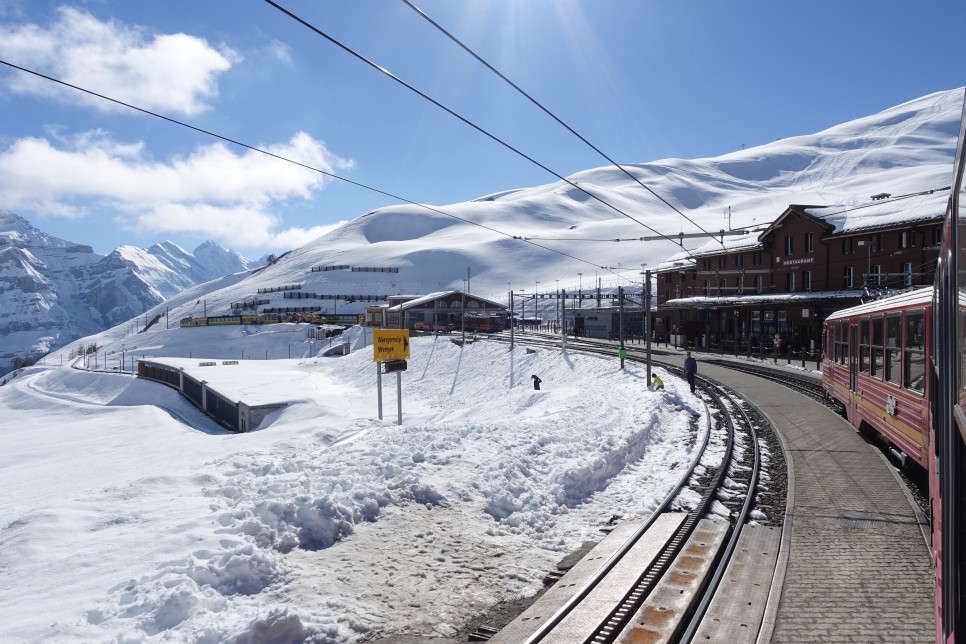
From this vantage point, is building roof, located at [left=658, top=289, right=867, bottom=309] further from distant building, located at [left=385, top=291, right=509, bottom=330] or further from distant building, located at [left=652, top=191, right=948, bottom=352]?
distant building, located at [left=385, top=291, right=509, bottom=330]

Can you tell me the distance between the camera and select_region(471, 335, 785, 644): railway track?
254 inches

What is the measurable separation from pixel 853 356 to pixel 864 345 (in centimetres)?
138

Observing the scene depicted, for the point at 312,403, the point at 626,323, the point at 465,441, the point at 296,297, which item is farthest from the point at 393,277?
the point at 465,441

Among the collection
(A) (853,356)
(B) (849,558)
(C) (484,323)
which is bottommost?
(B) (849,558)

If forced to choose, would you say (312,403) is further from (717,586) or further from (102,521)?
(717,586)

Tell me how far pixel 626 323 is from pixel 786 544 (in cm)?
6074

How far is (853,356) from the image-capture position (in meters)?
15.7

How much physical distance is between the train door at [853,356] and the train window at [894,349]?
315 cm

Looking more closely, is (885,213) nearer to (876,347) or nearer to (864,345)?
(864,345)

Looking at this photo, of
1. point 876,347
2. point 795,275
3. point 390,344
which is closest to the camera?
point 876,347

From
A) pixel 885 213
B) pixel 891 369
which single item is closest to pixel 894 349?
pixel 891 369

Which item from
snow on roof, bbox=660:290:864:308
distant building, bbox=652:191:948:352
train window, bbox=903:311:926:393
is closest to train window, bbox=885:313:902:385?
train window, bbox=903:311:926:393

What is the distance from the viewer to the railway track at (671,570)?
645 cm

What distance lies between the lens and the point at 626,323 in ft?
223
